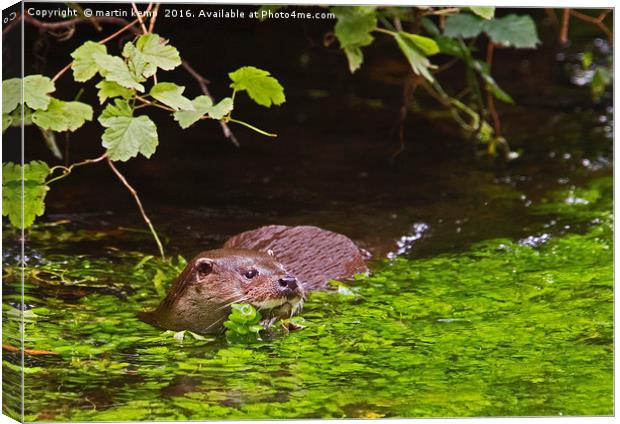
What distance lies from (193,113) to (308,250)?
3.39 ft

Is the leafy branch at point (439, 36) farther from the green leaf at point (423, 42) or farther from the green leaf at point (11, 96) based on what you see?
the green leaf at point (11, 96)

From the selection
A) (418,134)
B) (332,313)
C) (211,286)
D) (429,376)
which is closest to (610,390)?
(429,376)

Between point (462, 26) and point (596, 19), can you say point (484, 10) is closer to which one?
Result: point (596, 19)

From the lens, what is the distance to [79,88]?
14.3 feet

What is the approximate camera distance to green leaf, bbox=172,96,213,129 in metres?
4.29

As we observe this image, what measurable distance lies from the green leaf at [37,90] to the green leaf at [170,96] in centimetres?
32

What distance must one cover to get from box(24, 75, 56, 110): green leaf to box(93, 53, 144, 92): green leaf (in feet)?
0.54

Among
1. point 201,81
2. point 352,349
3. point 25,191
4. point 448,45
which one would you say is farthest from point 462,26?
point 25,191

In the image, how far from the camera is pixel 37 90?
4.05 m

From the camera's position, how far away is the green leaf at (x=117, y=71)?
13.7ft

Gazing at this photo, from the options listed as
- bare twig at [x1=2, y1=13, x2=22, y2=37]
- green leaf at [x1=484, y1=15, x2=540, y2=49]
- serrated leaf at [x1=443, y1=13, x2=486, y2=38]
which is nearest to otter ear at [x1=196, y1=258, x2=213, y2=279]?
bare twig at [x1=2, y1=13, x2=22, y2=37]

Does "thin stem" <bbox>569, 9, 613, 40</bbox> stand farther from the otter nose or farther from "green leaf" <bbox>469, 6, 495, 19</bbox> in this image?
the otter nose

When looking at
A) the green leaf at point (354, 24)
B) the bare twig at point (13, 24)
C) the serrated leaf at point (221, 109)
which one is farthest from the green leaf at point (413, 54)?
the bare twig at point (13, 24)

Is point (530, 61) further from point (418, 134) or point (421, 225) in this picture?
point (421, 225)
